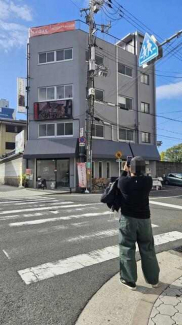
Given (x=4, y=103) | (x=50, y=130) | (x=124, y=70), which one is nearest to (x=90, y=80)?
(x=50, y=130)

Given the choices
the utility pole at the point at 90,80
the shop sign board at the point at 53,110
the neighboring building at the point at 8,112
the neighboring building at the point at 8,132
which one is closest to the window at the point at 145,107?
the utility pole at the point at 90,80

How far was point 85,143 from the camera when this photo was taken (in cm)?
2286

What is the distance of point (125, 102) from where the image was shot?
28.6 meters

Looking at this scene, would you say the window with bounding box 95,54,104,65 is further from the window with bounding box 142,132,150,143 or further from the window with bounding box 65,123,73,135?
the window with bounding box 142,132,150,143

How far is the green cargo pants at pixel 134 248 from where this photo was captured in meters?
3.90

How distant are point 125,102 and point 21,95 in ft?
34.1

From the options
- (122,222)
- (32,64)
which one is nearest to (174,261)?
(122,222)

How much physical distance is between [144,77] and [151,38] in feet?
69.7

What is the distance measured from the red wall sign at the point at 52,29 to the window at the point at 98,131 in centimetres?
907

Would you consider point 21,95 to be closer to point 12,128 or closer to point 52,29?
point 52,29

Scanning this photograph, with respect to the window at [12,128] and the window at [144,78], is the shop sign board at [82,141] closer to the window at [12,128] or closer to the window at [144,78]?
the window at [144,78]

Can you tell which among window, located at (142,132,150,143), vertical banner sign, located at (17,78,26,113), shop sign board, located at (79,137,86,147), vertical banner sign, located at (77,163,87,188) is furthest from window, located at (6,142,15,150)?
vertical banner sign, located at (77,163,87,188)

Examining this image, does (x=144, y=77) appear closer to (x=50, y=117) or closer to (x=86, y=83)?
(x=86, y=83)

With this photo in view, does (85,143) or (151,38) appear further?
(85,143)
